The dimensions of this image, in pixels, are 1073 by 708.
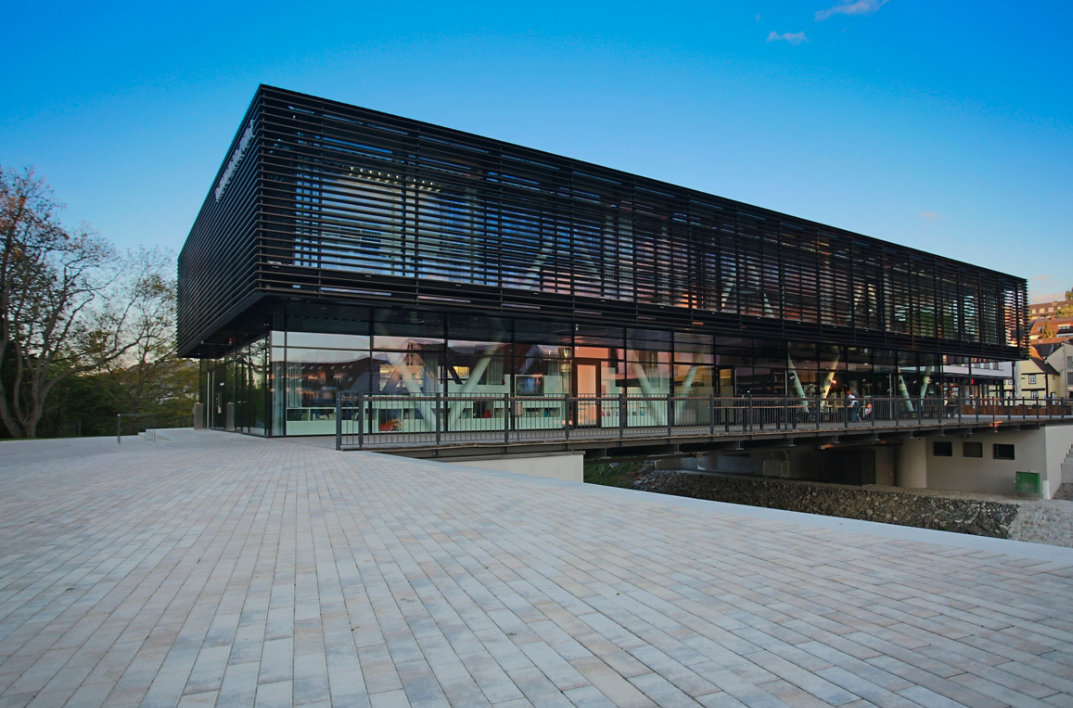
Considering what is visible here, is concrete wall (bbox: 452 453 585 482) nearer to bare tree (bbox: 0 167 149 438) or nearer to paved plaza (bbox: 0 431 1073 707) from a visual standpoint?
paved plaza (bbox: 0 431 1073 707)

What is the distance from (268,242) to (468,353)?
7015 mm

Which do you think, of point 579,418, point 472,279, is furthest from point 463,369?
point 579,418

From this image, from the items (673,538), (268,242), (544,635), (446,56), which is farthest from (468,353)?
(544,635)

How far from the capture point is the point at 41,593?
4.11 metres

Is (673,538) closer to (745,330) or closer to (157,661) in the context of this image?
(157,661)

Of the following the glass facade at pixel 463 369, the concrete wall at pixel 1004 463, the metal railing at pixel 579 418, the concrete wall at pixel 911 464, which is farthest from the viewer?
the concrete wall at pixel 911 464

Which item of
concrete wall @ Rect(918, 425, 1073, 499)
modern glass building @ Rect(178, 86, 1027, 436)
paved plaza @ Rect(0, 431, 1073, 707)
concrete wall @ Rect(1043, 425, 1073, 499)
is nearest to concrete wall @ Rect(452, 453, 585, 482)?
modern glass building @ Rect(178, 86, 1027, 436)

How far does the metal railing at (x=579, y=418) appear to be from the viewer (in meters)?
14.5

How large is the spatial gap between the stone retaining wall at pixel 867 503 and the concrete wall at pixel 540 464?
14747 millimetres

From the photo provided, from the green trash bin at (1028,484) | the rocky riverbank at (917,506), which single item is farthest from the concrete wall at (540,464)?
the green trash bin at (1028,484)

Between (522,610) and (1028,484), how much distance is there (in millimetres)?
32271

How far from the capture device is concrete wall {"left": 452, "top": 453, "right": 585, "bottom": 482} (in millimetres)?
14016

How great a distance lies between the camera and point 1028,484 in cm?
2716

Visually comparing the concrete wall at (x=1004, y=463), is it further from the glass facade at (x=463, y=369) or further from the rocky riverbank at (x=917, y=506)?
the glass facade at (x=463, y=369)
